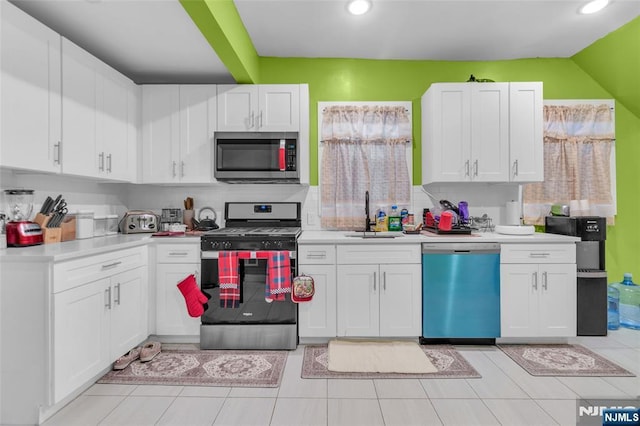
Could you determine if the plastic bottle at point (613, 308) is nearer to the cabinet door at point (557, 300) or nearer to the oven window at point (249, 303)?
the cabinet door at point (557, 300)

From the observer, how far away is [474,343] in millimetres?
2721

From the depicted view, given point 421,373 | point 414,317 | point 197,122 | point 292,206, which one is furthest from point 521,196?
point 197,122

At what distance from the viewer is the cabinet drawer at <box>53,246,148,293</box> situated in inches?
71.1

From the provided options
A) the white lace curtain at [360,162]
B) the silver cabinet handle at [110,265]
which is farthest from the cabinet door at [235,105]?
the silver cabinet handle at [110,265]

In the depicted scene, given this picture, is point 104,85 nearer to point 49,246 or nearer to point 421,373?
point 49,246

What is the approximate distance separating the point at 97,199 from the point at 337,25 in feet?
9.14

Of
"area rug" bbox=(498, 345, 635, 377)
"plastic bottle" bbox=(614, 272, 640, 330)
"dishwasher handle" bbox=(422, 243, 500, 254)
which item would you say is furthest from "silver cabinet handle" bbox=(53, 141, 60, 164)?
"plastic bottle" bbox=(614, 272, 640, 330)

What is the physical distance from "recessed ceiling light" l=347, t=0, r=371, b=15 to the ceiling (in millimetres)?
88

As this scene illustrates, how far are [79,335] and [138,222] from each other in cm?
128

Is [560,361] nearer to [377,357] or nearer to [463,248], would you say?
[463,248]

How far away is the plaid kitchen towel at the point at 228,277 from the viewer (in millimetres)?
2570

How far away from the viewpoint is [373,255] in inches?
105

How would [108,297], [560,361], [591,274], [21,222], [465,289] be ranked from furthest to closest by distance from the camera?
[591,274] → [465,289] → [560,361] → [108,297] → [21,222]

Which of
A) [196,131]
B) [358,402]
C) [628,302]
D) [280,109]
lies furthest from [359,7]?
[628,302]
